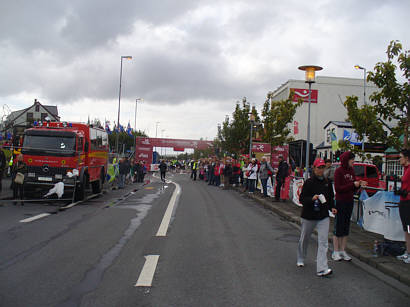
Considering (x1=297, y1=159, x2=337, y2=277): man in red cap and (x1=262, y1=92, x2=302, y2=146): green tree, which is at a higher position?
(x1=262, y1=92, x2=302, y2=146): green tree

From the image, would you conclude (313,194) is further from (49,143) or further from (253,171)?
(253,171)

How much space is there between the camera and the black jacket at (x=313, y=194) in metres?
6.28

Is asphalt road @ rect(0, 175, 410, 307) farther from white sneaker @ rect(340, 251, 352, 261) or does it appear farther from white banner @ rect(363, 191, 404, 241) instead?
white banner @ rect(363, 191, 404, 241)

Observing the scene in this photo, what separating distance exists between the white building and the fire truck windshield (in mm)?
45306

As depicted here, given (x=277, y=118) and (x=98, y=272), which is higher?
(x=277, y=118)

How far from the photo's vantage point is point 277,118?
86.9 feet

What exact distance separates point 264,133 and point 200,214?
55.1 ft

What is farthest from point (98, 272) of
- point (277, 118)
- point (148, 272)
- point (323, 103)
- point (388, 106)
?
point (323, 103)

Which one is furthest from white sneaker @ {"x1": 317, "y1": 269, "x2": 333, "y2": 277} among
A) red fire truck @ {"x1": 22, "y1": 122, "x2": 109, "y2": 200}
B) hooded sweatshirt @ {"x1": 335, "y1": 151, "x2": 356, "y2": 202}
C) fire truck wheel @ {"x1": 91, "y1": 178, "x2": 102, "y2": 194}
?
fire truck wheel @ {"x1": 91, "y1": 178, "x2": 102, "y2": 194}

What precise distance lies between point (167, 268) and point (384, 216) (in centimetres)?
428

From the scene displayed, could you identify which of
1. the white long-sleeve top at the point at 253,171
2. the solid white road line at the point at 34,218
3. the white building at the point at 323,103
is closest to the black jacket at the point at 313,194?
the solid white road line at the point at 34,218

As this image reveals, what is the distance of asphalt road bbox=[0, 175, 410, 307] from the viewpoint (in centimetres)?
488

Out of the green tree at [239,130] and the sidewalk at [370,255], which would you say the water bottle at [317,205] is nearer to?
the sidewalk at [370,255]

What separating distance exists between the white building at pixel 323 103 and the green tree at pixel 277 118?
30.4 meters
